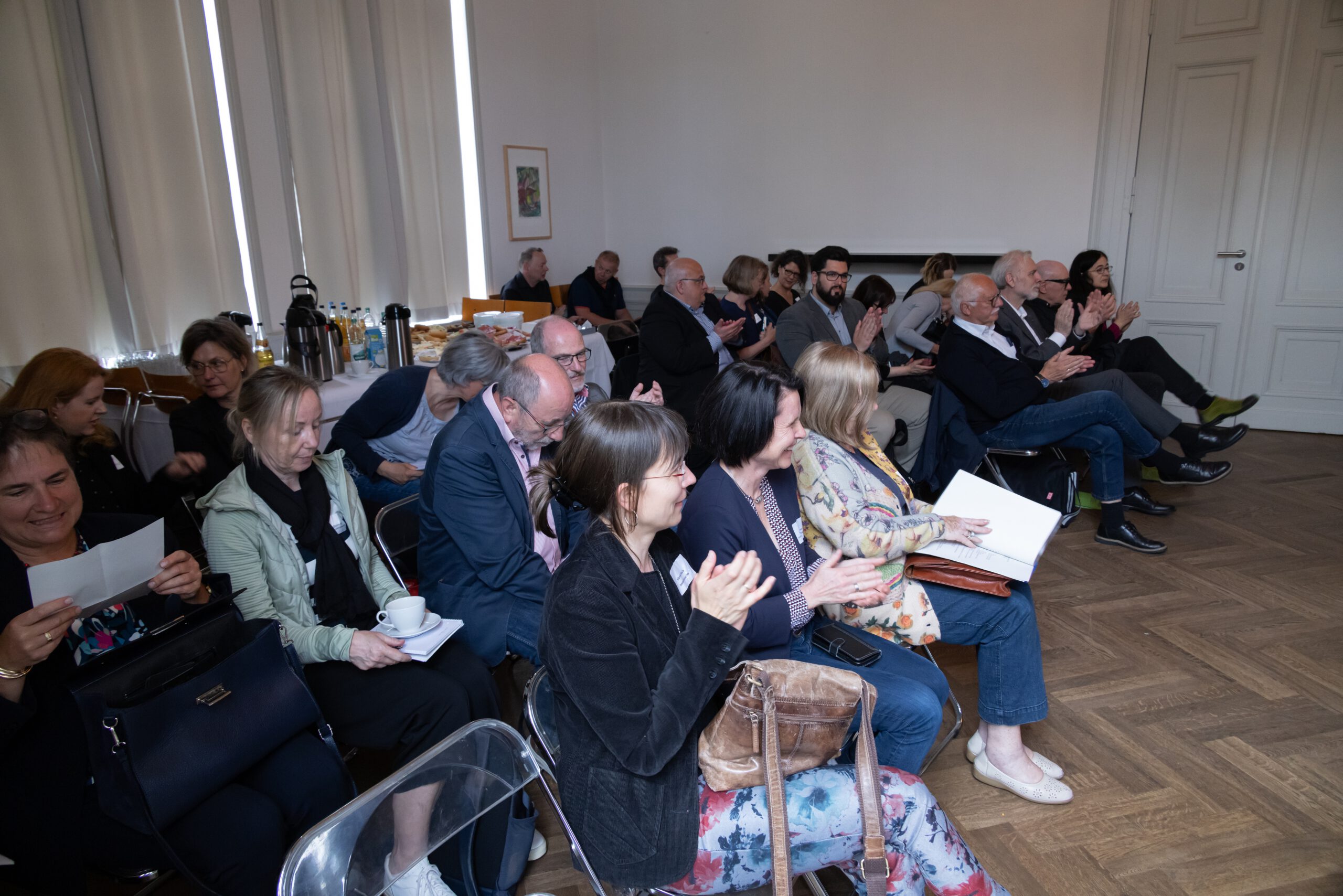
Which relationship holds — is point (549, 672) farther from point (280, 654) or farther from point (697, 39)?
point (697, 39)

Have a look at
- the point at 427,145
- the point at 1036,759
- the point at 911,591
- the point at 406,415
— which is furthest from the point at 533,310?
the point at 1036,759

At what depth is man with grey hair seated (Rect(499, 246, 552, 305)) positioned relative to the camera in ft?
23.4

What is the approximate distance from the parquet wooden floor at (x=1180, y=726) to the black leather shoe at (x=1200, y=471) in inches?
16.7

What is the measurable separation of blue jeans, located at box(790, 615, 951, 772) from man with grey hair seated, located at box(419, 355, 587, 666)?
757 millimetres

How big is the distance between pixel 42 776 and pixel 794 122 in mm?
7320

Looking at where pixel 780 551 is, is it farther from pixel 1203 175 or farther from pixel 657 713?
pixel 1203 175

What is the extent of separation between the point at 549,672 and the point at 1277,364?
661cm

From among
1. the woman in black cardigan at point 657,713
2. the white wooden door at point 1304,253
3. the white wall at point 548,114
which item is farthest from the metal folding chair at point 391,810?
the white wooden door at point 1304,253

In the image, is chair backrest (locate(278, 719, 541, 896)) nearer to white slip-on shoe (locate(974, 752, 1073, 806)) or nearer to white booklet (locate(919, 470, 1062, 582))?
white booklet (locate(919, 470, 1062, 582))

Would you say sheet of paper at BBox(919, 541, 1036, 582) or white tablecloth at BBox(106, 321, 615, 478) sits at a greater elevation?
white tablecloth at BBox(106, 321, 615, 478)

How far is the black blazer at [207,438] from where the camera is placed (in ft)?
9.59

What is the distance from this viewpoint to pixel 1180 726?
2.58 metres

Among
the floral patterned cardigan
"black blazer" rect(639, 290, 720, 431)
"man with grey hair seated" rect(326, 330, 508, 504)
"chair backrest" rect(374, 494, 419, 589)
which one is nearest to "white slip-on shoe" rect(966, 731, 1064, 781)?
the floral patterned cardigan

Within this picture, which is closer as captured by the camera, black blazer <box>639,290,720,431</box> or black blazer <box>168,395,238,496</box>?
black blazer <box>168,395,238,496</box>
